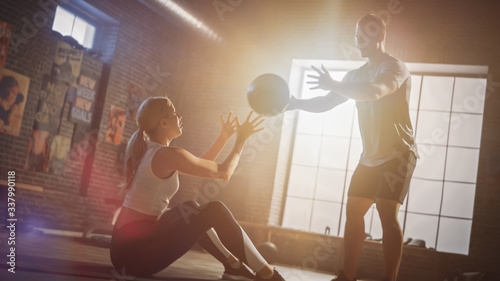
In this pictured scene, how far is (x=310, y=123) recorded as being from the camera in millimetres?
8320

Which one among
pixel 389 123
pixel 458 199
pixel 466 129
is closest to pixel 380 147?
pixel 389 123

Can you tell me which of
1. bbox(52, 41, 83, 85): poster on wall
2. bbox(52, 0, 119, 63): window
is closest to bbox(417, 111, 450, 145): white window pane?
bbox(52, 0, 119, 63): window

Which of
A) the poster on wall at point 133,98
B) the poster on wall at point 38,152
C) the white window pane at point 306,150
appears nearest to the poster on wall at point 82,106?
the poster on wall at point 38,152

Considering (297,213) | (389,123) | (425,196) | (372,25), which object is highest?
(372,25)

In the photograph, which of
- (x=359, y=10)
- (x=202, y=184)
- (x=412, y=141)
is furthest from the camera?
(x=202, y=184)

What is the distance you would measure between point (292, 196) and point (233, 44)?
2.49 m

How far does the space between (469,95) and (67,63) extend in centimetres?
518

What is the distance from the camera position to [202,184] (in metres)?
8.62

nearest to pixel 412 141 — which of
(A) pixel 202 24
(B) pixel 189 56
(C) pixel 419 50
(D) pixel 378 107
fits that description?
(D) pixel 378 107

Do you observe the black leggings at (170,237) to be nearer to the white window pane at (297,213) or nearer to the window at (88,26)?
the window at (88,26)

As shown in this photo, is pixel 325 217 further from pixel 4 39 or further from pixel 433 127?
pixel 4 39

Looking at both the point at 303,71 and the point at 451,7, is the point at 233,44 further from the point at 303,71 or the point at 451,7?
the point at 451,7

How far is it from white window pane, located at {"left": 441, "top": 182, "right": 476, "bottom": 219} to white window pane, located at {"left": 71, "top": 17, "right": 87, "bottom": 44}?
519 centimetres

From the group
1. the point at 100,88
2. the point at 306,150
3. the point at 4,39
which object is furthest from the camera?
the point at 306,150
